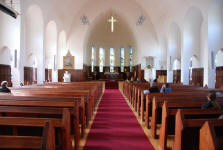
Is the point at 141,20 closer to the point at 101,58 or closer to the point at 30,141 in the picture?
the point at 101,58

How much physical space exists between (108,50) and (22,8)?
15604 mm

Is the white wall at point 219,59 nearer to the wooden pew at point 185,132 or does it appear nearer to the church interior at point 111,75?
the church interior at point 111,75

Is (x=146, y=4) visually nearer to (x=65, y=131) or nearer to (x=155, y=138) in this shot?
(x=155, y=138)

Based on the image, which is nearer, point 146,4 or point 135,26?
point 146,4

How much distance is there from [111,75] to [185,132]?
64.8 feet

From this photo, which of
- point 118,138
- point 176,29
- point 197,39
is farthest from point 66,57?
point 118,138

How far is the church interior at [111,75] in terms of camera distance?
8.16ft

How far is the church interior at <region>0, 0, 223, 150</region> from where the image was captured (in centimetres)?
249

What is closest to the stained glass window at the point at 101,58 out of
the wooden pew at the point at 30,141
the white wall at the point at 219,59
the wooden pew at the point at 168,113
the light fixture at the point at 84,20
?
the light fixture at the point at 84,20

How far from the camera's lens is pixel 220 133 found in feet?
7.12

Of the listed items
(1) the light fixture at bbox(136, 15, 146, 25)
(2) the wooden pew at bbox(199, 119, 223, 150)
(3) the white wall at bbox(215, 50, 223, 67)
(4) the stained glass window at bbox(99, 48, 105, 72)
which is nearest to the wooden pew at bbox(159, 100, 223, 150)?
(2) the wooden pew at bbox(199, 119, 223, 150)

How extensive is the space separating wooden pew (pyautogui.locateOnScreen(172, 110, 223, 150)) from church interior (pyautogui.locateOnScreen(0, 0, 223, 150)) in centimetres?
1

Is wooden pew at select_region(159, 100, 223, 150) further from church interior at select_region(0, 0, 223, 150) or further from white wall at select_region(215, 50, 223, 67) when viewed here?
white wall at select_region(215, 50, 223, 67)

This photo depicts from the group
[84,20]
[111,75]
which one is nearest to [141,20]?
[84,20]
